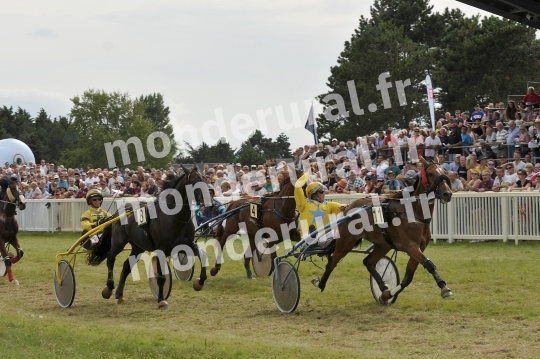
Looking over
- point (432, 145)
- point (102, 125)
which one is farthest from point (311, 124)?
point (102, 125)

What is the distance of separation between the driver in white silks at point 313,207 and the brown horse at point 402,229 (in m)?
0.66

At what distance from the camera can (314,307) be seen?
10.1 metres

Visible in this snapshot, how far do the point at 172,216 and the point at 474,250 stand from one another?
666cm

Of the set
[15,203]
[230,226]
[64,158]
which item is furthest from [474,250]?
[64,158]

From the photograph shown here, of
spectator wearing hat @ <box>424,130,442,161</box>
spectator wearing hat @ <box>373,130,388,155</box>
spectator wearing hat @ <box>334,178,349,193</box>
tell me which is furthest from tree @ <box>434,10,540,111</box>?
spectator wearing hat @ <box>334,178,349,193</box>

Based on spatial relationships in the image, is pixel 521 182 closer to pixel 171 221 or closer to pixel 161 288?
pixel 171 221

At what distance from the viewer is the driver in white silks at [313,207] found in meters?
10.7

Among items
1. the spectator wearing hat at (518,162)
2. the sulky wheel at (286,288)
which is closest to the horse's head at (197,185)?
the sulky wheel at (286,288)

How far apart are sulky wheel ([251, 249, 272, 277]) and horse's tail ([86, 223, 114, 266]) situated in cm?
256

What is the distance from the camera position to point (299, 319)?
30.7ft

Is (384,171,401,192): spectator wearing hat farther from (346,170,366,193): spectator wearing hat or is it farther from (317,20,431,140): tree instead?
(317,20,431,140): tree

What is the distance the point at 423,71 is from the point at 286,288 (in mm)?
37872

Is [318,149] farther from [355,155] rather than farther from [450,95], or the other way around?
[450,95]

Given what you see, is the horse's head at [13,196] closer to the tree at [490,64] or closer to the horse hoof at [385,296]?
the horse hoof at [385,296]
